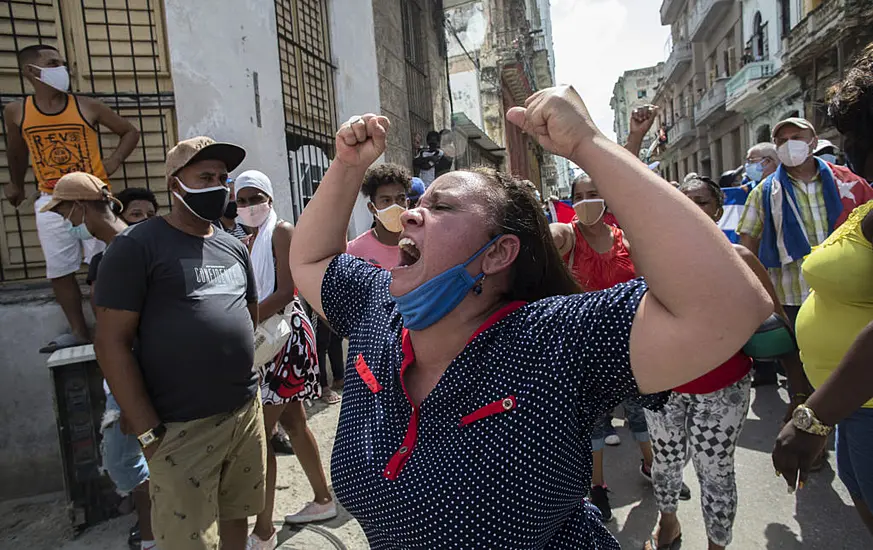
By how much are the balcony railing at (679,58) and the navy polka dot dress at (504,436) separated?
123ft

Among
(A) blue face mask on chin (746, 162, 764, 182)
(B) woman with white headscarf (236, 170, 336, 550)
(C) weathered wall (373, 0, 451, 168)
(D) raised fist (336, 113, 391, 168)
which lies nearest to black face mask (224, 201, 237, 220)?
(B) woman with white headscarf (236, 170, 336, 550)

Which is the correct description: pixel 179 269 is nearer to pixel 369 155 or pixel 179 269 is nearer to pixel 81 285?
pixel 369 155

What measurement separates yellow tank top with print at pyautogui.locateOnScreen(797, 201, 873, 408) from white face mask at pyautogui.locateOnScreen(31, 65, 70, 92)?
503 cm

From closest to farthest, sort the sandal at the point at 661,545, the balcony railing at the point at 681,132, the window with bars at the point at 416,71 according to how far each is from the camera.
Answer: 1. the sandal at the point at 661,545
2. the window with bars at the point at 416,71
3. the balcony railing at the point at 681,132

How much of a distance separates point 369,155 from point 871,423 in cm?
191

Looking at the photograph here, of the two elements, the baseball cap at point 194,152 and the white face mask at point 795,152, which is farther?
the white face mask at point 795,152

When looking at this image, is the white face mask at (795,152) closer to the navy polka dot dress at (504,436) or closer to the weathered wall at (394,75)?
the navy polka dot dress at (504,436)

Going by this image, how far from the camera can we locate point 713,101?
26.0 metres

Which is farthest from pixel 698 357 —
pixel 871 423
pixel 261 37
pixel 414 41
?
pixel 414 41

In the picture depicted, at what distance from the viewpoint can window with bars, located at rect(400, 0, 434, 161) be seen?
34.9 ft

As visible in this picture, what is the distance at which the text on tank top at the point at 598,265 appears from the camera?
3248 mm

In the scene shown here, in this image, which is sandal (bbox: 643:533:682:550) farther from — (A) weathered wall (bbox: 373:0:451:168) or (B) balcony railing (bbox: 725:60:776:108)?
(B) balcony railing (bbox: 725:60:776:108)

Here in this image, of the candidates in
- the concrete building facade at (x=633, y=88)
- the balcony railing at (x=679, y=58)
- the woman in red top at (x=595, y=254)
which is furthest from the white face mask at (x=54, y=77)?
the concrete building facade at (x=633, y=88)

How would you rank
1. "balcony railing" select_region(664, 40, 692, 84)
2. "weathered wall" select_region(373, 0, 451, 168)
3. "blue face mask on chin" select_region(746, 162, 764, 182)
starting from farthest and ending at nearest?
"balcony railing" select_region(664, 40, 692, 84), "weathered wall" select_region(373, 0, 451, 168), "blue face mask on chin" select_region(746, 162, 764, 182)
